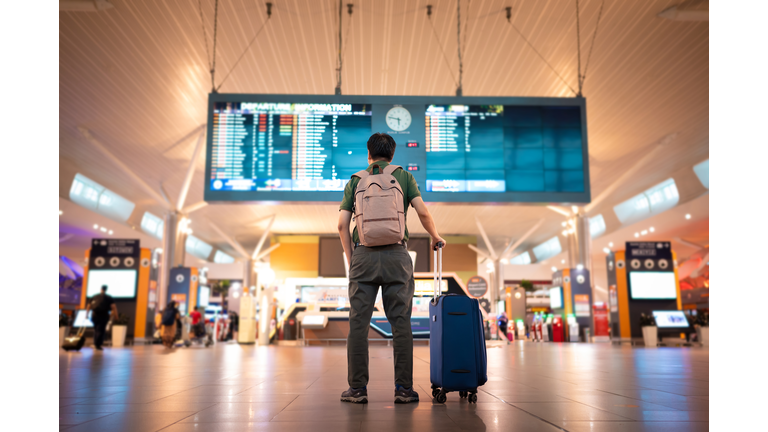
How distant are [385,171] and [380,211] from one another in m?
0.30

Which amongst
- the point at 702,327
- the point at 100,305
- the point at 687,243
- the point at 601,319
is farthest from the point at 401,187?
the point at 687,243

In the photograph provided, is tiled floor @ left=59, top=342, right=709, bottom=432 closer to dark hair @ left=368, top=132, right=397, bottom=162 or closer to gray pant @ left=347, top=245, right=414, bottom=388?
gray pant @ left=347, top=245, right=414, bottom=388

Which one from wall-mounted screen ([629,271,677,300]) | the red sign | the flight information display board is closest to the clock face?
the flight information display board

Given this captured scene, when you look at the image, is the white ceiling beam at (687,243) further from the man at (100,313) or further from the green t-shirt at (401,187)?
the green t-shirt at (401,187)

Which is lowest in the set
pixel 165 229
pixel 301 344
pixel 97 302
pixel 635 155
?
pixel 301 344

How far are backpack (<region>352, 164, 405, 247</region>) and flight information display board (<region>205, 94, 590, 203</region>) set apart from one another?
5.18 meters

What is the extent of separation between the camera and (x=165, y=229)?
21.7 meters

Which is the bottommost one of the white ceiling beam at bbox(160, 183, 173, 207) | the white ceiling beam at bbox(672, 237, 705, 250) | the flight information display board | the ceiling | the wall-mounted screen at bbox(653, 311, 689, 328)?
the wall-mounted screen at bbox(653, 311, 689, 328)

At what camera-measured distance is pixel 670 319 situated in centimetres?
1762

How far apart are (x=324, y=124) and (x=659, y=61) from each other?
30.8 ft

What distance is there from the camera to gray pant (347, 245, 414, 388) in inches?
129

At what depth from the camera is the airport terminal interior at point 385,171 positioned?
3275 millimetres
